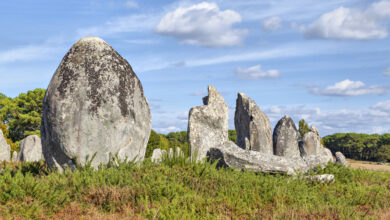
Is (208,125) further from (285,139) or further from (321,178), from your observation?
(285,139)

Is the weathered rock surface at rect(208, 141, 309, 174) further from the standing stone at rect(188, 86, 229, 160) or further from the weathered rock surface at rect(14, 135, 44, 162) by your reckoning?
the weathered rock surface at rect(14, 135, 44, 162)

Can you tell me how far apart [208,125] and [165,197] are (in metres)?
7.25

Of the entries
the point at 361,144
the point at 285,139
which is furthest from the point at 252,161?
the point at 361,144

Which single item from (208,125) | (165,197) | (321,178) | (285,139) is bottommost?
(165,197)

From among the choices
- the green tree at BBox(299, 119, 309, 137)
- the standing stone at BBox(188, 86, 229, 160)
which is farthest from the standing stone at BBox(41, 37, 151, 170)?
the green tree at BBox(299, 119, 309, 137)

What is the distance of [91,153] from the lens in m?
11.1

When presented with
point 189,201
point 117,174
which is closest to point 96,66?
point 117,174

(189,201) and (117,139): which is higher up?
(117,139)

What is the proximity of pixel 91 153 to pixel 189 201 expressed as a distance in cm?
363

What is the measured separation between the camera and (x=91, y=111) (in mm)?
11000

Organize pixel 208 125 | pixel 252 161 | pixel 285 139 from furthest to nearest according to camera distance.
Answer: pixel 285 139 → pixel 208 125 → pixel 252 161

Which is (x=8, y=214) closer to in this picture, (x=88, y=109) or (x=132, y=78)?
(x=88, y=109)

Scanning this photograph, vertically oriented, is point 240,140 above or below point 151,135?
below

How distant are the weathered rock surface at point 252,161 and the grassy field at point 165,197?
208cm
